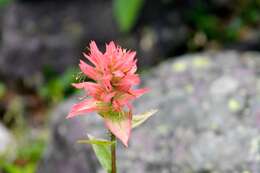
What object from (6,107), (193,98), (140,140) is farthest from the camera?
(6,107)

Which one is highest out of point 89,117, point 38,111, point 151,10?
point 151,10

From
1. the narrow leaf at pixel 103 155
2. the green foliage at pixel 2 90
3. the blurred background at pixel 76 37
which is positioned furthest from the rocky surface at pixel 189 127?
the green foliage at pixel 2 90

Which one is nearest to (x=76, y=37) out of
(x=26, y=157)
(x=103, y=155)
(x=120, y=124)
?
(x=26, y=157)

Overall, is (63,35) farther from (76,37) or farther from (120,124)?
(120,124)

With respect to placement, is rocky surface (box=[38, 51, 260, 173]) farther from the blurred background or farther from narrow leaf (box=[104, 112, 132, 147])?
the blurred background

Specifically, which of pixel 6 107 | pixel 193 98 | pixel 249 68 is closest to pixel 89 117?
pixel 193 98

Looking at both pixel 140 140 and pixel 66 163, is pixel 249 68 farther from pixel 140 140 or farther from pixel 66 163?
pixel 66 163
